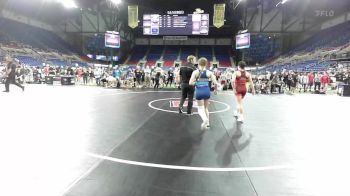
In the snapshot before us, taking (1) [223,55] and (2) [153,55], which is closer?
(1) [223,55]

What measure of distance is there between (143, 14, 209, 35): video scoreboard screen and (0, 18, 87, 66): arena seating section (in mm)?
13234

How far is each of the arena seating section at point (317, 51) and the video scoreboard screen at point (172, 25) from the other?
9188 mm

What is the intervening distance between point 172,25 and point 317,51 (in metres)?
16.3

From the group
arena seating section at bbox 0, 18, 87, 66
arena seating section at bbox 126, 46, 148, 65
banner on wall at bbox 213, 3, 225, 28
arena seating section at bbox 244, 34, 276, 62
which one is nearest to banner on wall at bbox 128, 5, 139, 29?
banner on wall at bbox 213, 3, 225, 28

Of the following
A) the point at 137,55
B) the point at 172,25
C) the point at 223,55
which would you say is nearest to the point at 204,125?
the point at 172,25

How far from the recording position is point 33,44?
35312 millimetres

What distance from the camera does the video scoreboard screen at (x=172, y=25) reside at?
1107 inches

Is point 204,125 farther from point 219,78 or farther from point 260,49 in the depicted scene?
point 260,49

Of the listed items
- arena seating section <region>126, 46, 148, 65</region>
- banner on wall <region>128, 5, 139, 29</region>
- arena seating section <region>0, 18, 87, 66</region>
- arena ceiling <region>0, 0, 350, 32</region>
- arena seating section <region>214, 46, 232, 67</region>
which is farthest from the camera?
arena seating section <region>126, 46, 148, 65</region>

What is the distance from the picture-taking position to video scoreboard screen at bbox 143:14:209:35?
28125 mm

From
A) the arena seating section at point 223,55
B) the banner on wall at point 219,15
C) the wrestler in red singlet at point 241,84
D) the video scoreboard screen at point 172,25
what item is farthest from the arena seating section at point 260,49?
the wrestler in red singlet at point 241,84

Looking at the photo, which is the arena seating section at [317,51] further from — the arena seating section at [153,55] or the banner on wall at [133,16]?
the arena seating section at [153,55]

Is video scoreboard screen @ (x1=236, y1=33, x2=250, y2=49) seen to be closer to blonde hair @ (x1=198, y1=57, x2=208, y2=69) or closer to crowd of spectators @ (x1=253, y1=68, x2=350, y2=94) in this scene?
crowd of spectators @ (x1=253, y1=68, x2=350, y2=94)

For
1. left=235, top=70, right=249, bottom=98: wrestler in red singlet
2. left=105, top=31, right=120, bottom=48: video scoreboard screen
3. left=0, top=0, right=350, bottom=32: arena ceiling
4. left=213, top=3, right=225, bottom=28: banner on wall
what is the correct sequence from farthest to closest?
left=0, top=0, right=350, bottom=32: arena ceiling
left=105, top=31, right=120, bottom=48: video scoreboard screen
left=213, top=3, right=225, bottom=28: banner on wall
left=235, top=70, right=249, bottom=98: wrestler in red singlet
